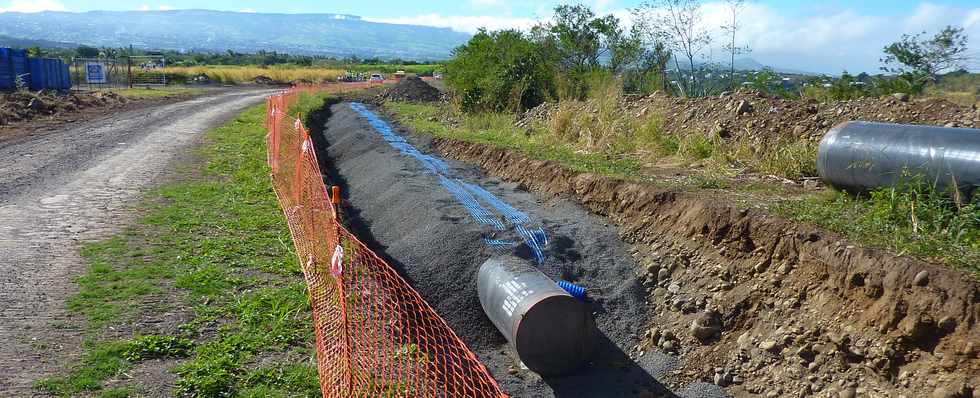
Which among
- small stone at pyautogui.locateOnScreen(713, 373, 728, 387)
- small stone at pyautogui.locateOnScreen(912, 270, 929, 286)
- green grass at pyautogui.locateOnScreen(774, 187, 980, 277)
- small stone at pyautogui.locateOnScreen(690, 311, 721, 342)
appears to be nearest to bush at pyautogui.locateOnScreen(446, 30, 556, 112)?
green grass at pyautogui.locateOnScreen(774, 187, 980, 277)

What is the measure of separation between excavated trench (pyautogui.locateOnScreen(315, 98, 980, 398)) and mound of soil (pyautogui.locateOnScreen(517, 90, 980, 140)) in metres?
2.94

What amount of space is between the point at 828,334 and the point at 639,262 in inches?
85.0

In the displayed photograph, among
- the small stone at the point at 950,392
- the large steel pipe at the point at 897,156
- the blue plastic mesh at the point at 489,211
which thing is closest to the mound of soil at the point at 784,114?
the large steel pipe at the point at 897,156

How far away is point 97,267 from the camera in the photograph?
263 inches

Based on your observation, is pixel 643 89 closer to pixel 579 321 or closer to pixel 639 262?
pixel 639 262

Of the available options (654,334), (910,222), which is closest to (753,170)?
(910,222)

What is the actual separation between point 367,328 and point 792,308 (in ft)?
10.4

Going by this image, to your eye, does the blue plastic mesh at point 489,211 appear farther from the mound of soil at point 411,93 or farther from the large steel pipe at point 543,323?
the mound of soil at point 411,93

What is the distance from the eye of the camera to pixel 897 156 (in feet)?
19.6

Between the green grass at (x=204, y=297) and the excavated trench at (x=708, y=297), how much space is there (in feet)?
4.18

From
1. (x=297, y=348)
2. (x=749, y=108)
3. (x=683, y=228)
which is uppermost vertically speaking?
(x=749, y=108)

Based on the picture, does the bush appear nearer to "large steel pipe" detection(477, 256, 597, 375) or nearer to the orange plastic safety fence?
the orange plastic safety fence

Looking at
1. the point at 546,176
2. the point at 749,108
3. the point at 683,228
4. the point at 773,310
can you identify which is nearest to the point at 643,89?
the point at 749,108

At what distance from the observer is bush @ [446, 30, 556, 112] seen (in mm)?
19516
